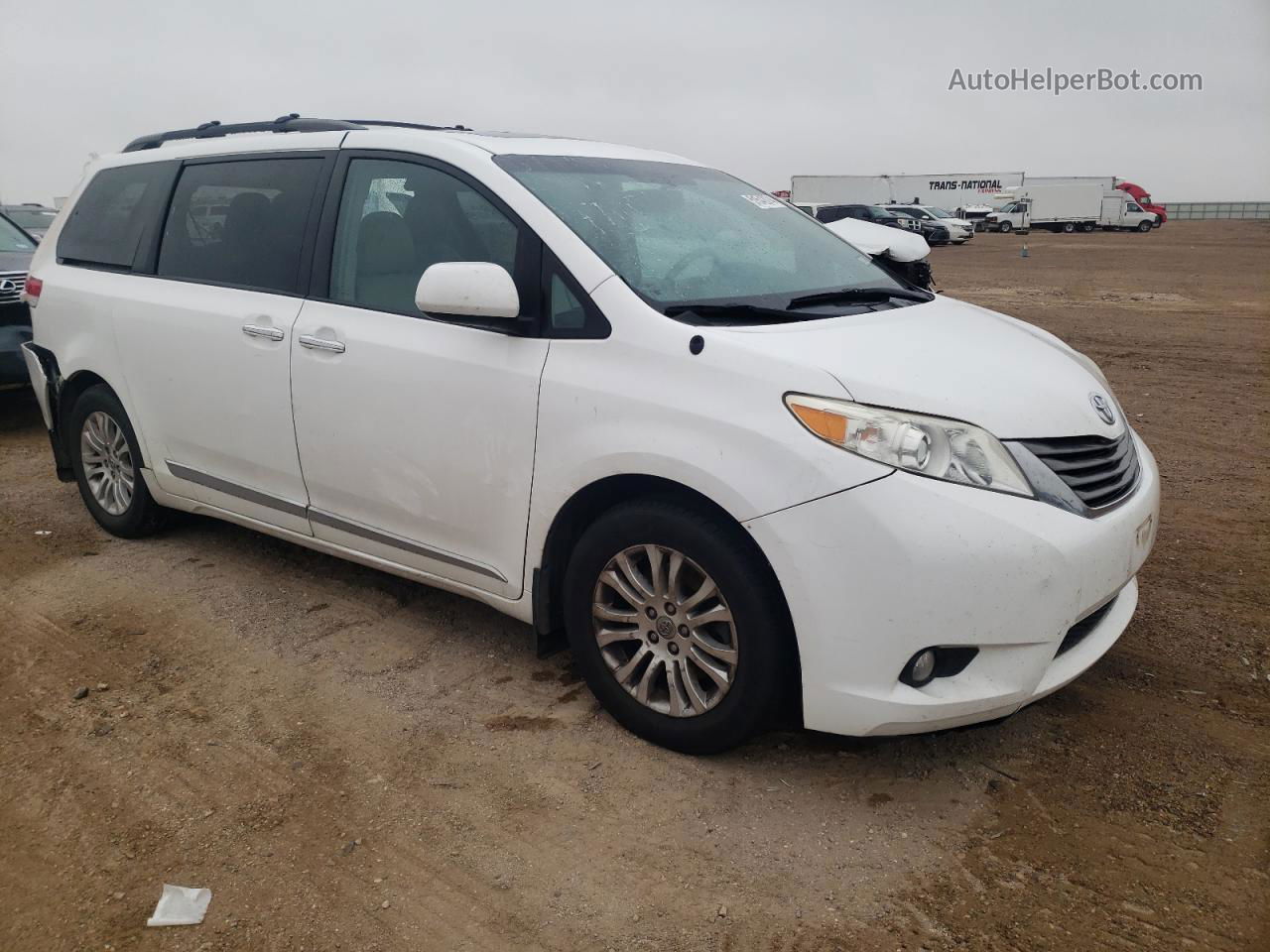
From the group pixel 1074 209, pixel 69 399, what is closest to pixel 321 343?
pixel 69 399

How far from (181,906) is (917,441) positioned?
7.26ft

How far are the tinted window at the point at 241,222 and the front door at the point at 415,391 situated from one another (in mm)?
252

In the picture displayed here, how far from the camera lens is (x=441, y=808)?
2920mm

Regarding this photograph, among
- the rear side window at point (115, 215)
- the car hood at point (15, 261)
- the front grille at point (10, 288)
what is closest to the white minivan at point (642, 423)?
the rear side window at point (115, 215)

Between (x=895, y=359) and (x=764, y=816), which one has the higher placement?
(x=895, y=359)

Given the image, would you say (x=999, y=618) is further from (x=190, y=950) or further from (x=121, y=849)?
(x=121, y=849)

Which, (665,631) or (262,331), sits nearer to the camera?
(665,631)

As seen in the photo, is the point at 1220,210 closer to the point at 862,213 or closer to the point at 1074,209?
the point at 1074,209

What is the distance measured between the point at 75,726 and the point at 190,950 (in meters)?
1.32

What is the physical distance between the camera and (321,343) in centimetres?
373

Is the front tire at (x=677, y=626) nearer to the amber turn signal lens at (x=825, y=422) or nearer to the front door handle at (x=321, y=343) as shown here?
the amber turn signal lens at (x=825, y=422)

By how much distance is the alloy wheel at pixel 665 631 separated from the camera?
2949 mm

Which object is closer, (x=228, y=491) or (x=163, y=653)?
(x=163, y=653)

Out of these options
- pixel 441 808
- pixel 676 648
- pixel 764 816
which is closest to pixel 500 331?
pixel 676 648
